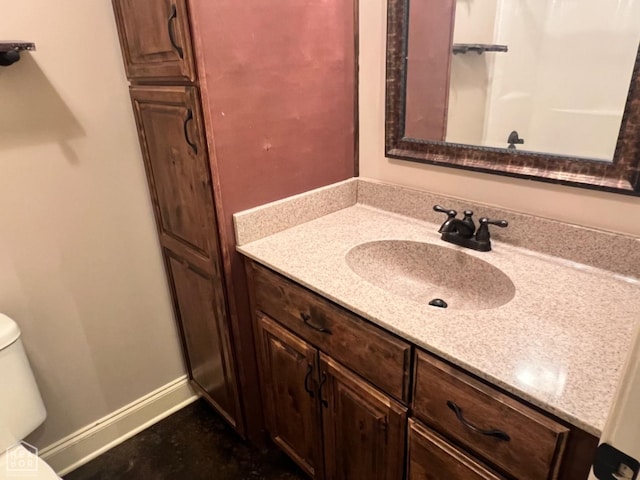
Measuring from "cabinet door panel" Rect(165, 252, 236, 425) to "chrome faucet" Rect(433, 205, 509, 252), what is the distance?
29.9 inches

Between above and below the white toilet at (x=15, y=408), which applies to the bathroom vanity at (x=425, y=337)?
above

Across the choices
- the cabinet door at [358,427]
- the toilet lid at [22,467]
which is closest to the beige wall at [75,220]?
the toilet lid at [22,467]

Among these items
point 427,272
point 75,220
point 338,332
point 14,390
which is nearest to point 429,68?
point 427,272

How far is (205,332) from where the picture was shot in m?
1.64

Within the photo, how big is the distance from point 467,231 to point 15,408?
148cm

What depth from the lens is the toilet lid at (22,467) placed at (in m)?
1.21

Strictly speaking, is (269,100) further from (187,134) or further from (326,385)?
(326,385)

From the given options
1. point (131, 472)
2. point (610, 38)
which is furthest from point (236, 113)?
point (131, 472)

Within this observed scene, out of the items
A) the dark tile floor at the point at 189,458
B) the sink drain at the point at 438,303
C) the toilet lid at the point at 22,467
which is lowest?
the dark tile floor at the point at 189,458

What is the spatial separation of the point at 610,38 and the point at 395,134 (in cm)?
65

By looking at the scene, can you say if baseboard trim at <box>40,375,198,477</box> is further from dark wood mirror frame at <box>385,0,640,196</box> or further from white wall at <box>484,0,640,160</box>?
white wall at <box>484,0,640,160</box>

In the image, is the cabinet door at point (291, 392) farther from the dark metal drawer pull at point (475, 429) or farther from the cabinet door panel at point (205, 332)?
the dark metal drawer pull at point (475, 429)

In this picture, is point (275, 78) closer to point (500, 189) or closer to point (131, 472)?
point (500, 189)

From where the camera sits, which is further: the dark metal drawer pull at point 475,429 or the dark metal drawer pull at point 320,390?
the dark metal drawer pull at point 320,390
